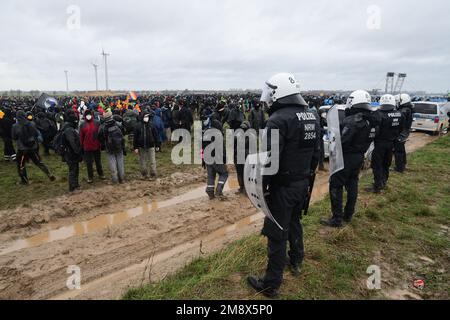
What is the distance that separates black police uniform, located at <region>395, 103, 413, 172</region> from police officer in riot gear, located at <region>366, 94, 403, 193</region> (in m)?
1.87

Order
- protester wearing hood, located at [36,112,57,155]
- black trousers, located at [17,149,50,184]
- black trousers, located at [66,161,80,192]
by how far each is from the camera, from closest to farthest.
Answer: black trousers, located at [66,161,80,192] → black trousers, located at [17,149,50,184] → protester wearing hood, located at [36,112,57,155]

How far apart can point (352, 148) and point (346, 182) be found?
571 mm

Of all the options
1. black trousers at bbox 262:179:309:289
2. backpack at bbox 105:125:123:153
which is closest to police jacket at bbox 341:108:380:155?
black trousers at bbox 262:179:309:289

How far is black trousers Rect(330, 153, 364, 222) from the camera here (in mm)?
4992

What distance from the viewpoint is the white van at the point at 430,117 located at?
16766 mm

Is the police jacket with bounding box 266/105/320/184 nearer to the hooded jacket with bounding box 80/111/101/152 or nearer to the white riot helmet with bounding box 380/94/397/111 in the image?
the white riot helmet with bounding box 380/94/397/111

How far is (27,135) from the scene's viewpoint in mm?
7898

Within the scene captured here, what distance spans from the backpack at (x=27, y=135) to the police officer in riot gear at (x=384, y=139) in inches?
334

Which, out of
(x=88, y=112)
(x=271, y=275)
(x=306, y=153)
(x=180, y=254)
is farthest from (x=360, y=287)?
(x=88, y=112)

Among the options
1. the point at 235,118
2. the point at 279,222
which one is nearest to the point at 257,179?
the point at 279,222

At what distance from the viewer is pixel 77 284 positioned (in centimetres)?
411

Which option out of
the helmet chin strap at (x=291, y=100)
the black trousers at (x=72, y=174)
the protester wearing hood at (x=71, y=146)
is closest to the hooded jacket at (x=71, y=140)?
→ the protester wearing hood at (x=71, y=146)

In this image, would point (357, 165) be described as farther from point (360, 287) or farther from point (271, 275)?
point (271, 275)
